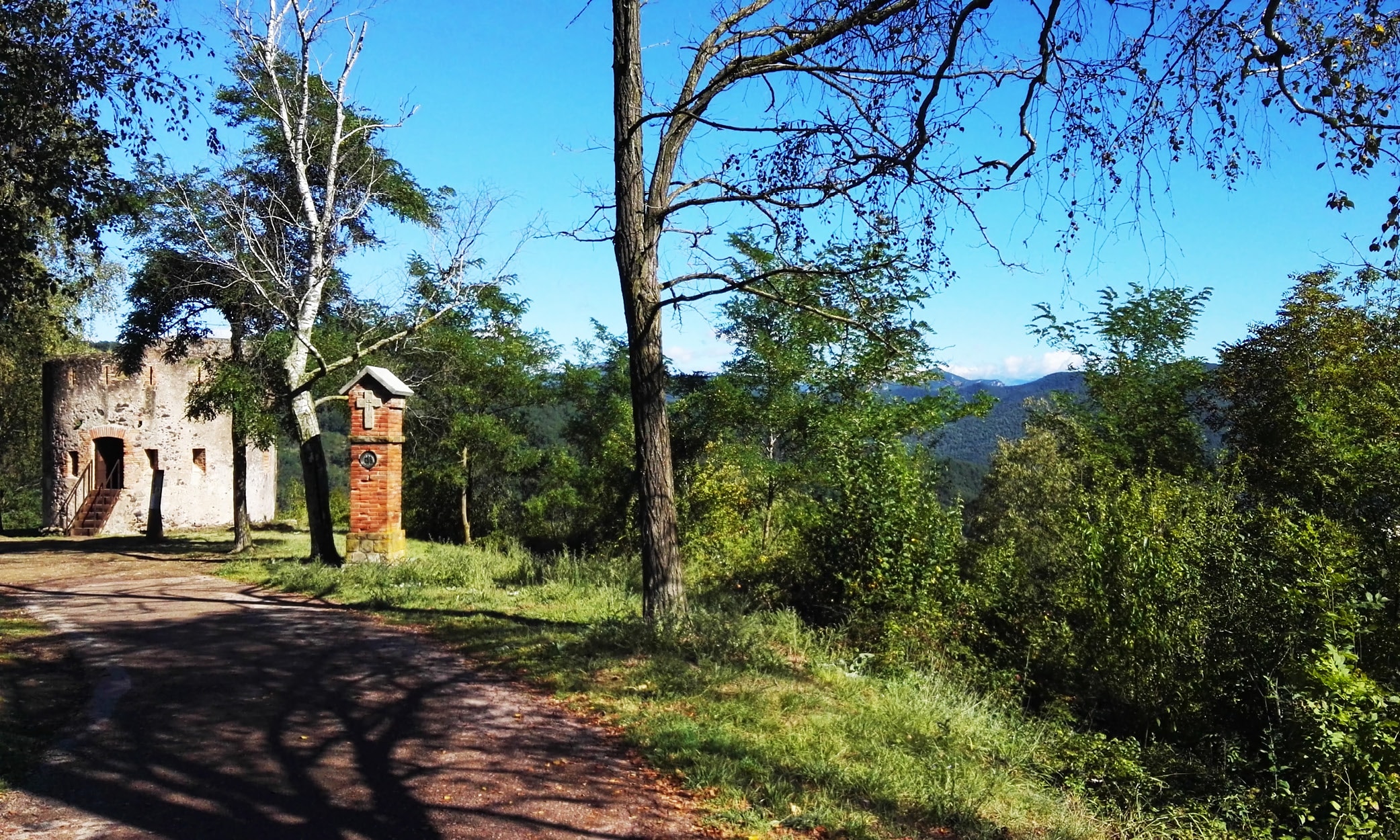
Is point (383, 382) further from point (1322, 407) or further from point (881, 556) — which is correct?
point (1322, 407)

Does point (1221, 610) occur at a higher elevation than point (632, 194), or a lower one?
lower

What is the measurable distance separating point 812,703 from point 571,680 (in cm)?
180

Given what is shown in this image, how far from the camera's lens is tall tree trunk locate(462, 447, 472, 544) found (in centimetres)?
2128

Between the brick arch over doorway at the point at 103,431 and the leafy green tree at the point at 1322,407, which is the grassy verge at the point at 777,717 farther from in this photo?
the brick arch over doorway at the point at 103,431

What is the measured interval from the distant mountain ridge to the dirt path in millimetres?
11132

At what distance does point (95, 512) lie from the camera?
22.9 metres

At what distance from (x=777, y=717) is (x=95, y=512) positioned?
76.6 feet

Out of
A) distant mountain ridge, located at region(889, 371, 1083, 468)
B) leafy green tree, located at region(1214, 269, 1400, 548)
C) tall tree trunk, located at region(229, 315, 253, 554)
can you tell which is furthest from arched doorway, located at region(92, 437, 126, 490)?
leafy green tree, located at region(1214, 269, 1400, 548)

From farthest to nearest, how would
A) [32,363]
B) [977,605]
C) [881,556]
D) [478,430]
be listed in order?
1. [32,363]
2. [478,430]
3. [977,605]
4. [881,556]

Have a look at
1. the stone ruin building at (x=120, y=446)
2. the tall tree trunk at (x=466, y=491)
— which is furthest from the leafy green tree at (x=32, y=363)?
the tall tree trunk at (x=466, y=491)

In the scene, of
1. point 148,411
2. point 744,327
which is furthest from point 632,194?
point 148,411

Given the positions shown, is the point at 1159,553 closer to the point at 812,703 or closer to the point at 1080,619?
the point at 1080,619

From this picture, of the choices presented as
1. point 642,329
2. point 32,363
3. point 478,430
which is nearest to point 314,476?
point 478,430

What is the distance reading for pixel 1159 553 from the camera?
848 centimetres
